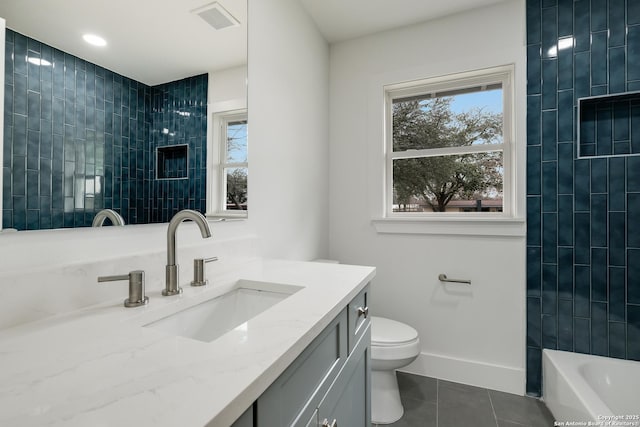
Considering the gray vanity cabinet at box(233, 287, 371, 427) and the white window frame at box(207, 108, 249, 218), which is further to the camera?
the white window frame at box(207, 108, 249, 218)

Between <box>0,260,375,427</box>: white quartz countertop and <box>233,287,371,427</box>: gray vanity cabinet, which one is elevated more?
<box>0,260,375,427</box>: white quartz countertop

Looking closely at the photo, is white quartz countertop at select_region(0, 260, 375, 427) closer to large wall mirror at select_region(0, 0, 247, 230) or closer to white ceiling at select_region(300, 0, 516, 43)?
large wall mirror at select_region(0, 0, 247, 230)

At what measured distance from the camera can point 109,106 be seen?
874 millimetres

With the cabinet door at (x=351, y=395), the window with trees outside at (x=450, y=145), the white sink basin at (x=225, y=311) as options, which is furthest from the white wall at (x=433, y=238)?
the white sink basin at (x=225, y=311)

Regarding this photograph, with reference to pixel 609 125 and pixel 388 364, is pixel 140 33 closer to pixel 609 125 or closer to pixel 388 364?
pixel 388 364

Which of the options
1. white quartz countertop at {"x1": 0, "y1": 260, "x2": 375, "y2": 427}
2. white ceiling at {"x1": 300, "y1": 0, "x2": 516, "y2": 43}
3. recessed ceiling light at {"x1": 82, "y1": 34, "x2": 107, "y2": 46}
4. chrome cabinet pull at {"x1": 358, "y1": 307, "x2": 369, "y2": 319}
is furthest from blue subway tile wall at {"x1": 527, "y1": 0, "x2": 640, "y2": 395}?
recessed ceiling light at {"x1": 82, "y1": 34, "x2": 107, "y2": 46}

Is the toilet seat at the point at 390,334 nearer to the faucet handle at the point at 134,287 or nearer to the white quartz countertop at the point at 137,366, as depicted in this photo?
the white quartz countertop at the point at 137,366

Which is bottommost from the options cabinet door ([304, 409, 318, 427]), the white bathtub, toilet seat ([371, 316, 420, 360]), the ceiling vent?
the white bathtub

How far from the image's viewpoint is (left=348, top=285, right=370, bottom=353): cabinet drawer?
101 cm

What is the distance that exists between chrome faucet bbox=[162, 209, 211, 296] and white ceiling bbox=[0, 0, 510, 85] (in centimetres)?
45

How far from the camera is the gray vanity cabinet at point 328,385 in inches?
21.8

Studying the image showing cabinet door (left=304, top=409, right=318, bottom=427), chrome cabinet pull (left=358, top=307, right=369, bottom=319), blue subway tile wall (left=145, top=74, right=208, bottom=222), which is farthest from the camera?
chrome cabinet pull (left=358, top=307, right=369, bottom=319)

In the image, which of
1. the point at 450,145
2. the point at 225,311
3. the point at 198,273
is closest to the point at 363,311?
the point at 225,311

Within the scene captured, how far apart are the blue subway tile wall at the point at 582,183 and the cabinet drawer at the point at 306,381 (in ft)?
5.18
